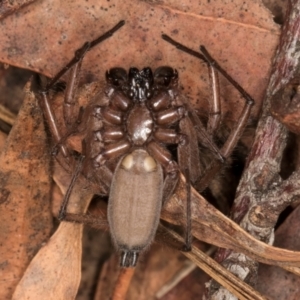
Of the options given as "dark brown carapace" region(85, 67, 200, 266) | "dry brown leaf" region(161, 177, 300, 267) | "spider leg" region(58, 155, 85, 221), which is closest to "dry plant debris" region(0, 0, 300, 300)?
"dry brown leaf" region(161, 177, 300, 267)

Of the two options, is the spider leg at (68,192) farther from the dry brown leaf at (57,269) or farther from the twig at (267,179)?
the twig at (267,179)

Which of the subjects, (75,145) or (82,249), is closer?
(75,145)

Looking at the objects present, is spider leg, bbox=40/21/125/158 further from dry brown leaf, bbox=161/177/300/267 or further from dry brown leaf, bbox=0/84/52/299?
dry brown leaf, bbox=161/177/300/267

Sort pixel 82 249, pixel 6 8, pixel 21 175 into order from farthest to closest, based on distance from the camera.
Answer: pixel 82 249
pixel 21 175
pixel 6 8

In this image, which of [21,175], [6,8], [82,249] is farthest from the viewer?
[82,249]

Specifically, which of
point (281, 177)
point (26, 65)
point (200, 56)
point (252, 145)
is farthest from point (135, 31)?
point (281, 177)

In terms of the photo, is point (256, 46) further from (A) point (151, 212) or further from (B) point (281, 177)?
(A) point (151, 212)
